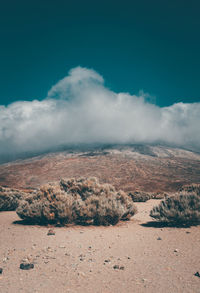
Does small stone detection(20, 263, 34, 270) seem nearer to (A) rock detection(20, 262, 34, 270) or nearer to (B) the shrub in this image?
(A) rock detection(20, 262, 34, 270)

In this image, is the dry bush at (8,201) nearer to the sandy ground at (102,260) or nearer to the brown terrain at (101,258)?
the brown terrain at (101,258)

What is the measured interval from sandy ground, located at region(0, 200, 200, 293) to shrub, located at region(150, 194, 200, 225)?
1.59ft

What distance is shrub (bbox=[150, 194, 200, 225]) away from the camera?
335 inches

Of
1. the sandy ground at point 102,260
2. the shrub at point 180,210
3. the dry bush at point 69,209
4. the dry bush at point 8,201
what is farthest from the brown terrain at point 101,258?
the dry bush at point 8,201

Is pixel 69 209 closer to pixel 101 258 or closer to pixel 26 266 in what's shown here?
pixel 101 258

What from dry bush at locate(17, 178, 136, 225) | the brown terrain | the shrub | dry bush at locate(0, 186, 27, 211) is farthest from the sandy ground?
dry bush at locate(0, 186, 27, 211)

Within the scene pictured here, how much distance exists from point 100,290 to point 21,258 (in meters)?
2.49

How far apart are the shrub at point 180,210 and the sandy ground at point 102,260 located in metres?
Result: 0.48

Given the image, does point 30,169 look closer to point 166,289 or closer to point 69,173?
point 69,173

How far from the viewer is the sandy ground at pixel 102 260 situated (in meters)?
3.98

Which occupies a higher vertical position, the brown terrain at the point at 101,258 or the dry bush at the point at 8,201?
the dry bush at the point at 8,201

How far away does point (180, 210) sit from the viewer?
29.3 feet

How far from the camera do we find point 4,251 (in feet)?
19.5

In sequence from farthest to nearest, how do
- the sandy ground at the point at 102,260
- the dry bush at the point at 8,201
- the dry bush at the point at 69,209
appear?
1. the dry bush at the point at 8,201
2. the dry bush at the point at 69,209
3. the sandy ground at the point at 102,260
